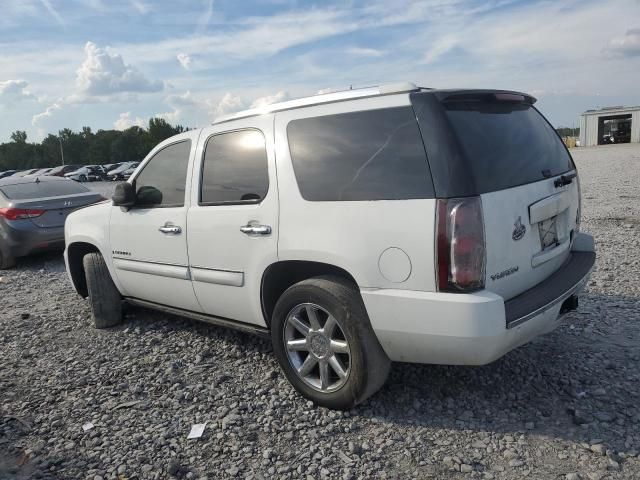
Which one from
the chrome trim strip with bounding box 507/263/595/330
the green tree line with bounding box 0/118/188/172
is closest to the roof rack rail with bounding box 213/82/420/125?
the chrome trim strip with bounding box 507/263/595/330

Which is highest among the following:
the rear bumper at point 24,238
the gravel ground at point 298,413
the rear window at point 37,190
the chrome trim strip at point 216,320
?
the rear window at point 37,190

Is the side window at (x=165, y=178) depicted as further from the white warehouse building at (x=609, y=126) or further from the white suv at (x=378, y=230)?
the white warehouse building at (x=609, y=126)

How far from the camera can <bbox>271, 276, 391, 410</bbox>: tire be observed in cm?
305

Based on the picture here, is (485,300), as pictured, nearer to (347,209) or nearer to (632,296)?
(347,209)

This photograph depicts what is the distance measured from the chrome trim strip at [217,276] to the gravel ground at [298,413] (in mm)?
719

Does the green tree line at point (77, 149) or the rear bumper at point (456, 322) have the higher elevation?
the green tree line at point (77, 149)

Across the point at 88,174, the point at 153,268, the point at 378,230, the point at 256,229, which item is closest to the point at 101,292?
the point at 153,268

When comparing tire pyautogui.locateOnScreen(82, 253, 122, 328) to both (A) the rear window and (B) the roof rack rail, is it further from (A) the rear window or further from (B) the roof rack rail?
(A) the rear window

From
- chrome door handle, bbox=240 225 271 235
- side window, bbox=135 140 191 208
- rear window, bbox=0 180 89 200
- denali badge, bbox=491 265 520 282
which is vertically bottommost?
denali badge, bbox=491 265 520 282

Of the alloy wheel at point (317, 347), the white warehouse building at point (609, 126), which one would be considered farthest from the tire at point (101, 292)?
the white warehouse building at point (609, 126)

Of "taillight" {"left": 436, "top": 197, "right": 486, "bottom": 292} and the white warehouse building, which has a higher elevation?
the white warehouse building

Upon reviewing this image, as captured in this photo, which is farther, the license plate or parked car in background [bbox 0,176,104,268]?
parked car in background [bbox 0,176,104,268]

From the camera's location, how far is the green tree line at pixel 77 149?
241 feet

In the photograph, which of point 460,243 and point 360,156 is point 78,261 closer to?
point 360,156
